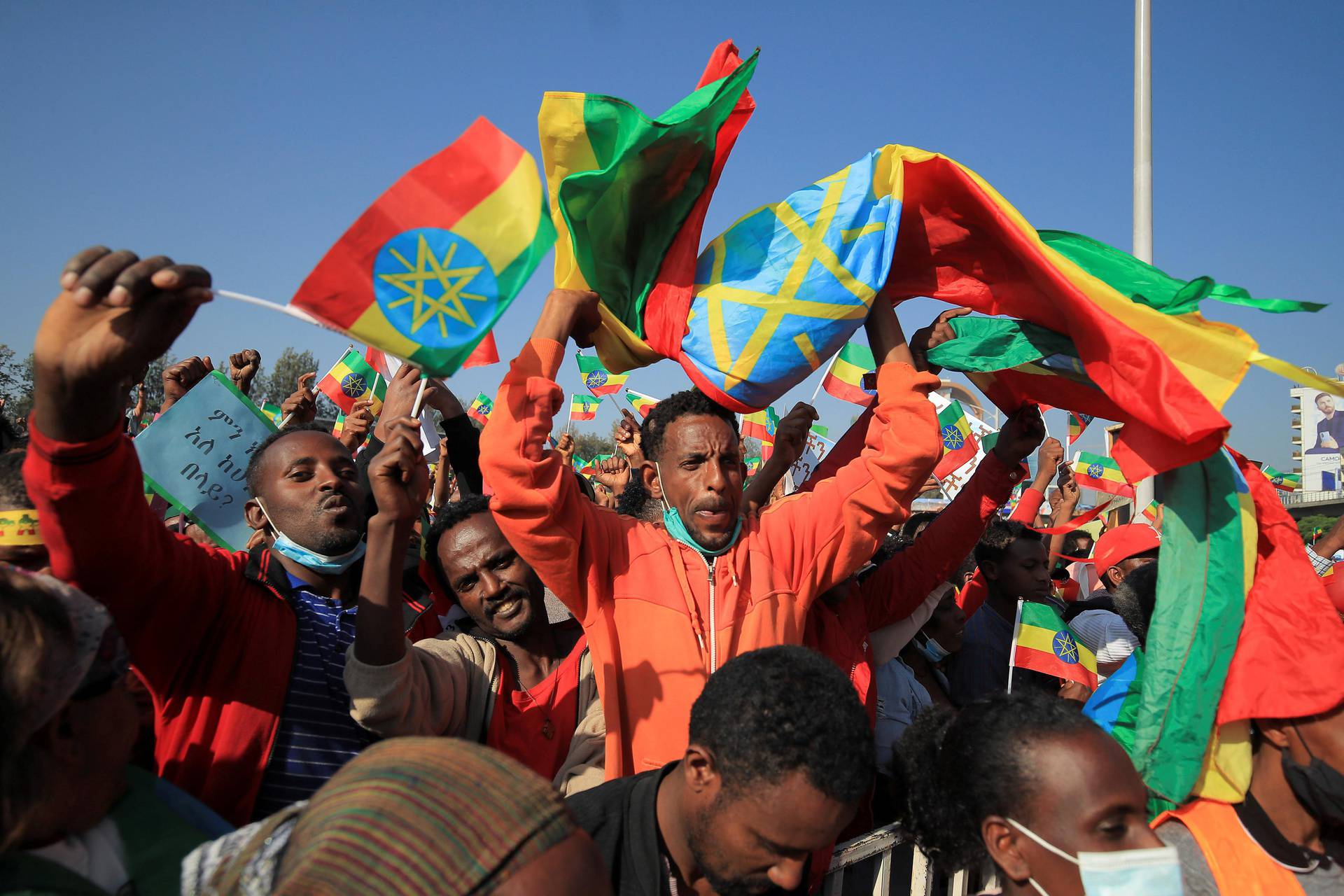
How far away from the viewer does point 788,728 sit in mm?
1835

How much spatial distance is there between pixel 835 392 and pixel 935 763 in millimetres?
2789

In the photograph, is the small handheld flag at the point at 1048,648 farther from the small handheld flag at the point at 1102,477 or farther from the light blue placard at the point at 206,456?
the small handheld flag at the point at 1102,477

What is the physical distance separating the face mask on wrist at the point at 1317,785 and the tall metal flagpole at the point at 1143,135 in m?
4.70

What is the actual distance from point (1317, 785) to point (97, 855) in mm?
2653

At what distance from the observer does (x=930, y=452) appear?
2660mm

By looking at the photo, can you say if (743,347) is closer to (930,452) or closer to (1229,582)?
(930,452)

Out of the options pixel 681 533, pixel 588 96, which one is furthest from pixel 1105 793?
pixel 588 96

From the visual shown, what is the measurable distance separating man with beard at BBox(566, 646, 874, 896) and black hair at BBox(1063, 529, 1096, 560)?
5.57m

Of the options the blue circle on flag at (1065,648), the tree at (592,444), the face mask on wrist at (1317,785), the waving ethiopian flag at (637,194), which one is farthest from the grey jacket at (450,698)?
the tree at (592,444)

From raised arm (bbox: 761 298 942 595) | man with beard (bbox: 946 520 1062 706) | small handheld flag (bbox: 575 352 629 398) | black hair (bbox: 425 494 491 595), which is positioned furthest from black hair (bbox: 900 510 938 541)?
small handheld flag (bbox: 575 352 629 398)

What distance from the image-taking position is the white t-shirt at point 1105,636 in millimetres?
4430

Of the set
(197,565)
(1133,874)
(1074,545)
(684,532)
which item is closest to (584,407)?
(1074,545)

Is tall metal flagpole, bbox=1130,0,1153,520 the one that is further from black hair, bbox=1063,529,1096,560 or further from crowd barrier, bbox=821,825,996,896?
crowd barrier, bbox=821,825,996,896

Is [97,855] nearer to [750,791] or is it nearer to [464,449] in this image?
[750,791]
